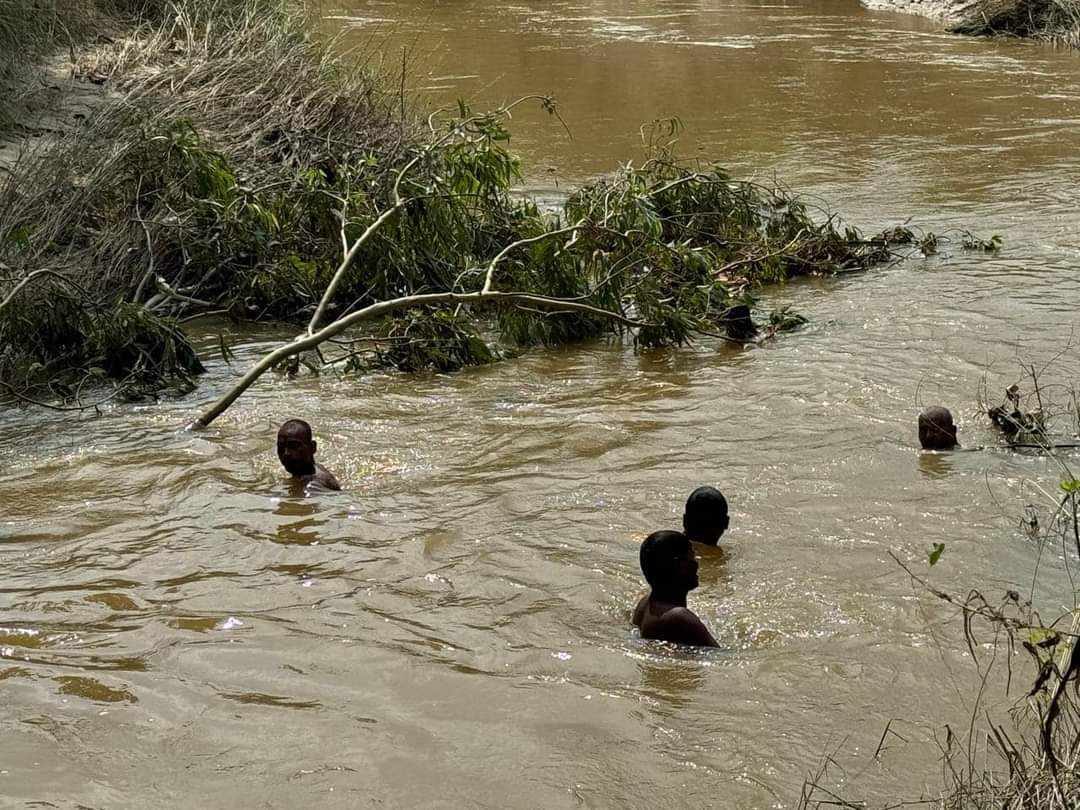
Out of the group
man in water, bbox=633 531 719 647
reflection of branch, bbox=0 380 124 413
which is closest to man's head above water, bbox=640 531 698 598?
man in water, bbox=633 531 719 647

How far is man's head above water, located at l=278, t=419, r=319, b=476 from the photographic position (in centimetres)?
679

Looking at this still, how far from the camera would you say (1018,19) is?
83.1 ft

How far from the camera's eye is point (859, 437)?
7.63 m

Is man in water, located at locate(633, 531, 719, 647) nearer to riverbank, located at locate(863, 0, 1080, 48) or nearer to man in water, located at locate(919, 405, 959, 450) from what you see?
man in water, located at locate(919, 405, 959, 450)

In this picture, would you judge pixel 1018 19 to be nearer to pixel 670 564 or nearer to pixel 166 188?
pixel 166 188

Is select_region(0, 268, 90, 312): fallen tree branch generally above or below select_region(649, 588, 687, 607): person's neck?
above

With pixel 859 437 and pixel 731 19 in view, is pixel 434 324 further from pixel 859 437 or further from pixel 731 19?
pixel 731 19

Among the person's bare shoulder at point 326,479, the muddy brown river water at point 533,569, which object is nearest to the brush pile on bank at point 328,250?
the muddy brown river water at point 533,569

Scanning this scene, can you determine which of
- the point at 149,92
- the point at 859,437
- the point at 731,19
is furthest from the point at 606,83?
the point at 859,437

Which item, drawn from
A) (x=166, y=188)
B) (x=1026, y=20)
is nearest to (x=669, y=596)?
(x=166, y=188)

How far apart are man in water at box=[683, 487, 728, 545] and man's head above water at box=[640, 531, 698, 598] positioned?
3.12 ft

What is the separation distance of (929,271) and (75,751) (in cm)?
894

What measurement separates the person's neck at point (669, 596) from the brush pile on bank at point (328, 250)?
3.89 meters

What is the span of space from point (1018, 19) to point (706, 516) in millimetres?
22351
